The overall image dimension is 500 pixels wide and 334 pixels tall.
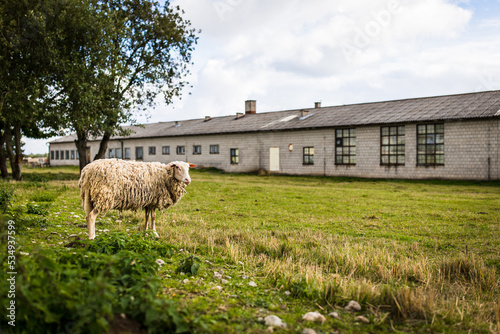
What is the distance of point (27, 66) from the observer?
67.2ft

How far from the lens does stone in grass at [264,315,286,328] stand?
3.87 meters

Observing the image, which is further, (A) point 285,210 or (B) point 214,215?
(A) point 285,210

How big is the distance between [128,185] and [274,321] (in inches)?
213

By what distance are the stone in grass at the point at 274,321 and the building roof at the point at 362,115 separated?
27.0 meters

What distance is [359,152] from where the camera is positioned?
3155 cm

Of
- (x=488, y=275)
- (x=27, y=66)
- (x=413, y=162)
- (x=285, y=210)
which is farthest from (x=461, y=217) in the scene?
(x=27, y=66)

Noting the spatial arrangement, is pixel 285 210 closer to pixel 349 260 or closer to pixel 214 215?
pixel 214 215

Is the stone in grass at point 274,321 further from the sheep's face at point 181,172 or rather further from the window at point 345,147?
the window at point 345,147

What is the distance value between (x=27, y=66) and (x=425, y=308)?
A: 22.6 metres

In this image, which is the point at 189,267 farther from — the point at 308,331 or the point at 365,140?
the point at 365,140

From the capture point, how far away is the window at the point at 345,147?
1265 inches

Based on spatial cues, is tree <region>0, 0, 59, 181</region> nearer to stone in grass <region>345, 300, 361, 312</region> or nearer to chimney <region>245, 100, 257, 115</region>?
stone in grass <region>345, 300, 361, 312</region>

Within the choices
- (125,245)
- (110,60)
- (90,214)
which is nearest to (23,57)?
(110,60)

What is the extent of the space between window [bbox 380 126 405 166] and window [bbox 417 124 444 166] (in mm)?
1235
